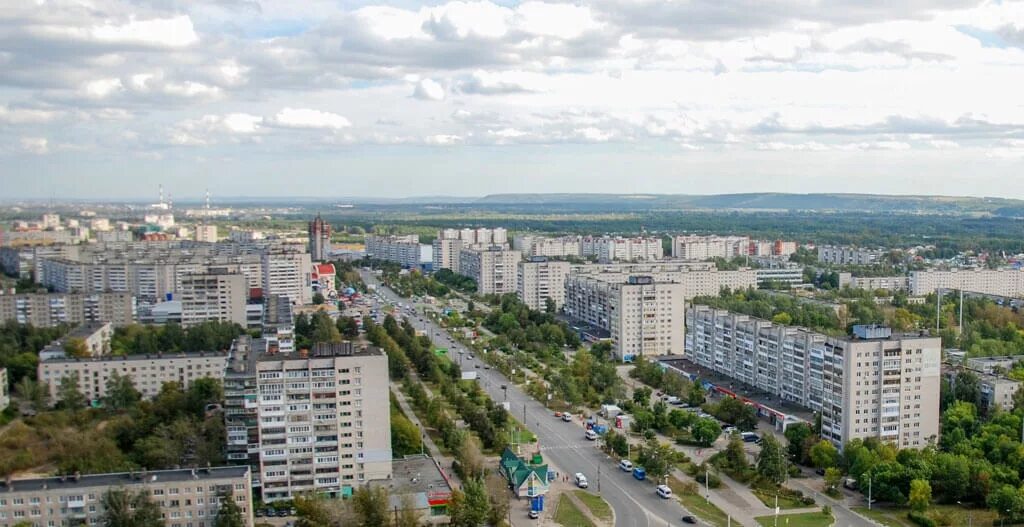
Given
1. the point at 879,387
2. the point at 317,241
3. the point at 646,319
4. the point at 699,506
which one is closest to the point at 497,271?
the point at 317,241

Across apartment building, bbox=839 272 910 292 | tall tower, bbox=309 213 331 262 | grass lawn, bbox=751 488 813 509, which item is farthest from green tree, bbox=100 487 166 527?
tall tower, bbox=309 213 331 262

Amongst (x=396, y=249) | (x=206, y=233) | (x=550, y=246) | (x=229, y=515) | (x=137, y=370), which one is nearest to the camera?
(x=229, y=515)

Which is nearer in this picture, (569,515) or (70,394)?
(569,515)

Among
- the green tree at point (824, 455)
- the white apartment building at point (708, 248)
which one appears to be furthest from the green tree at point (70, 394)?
the white apartment building at point (708, 248)

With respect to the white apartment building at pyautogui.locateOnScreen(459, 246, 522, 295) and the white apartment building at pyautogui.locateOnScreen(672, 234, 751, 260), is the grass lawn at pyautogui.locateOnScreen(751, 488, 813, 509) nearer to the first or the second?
the white apartment building at pyautogui.locateOnScreen(459, 246, 522, 295)

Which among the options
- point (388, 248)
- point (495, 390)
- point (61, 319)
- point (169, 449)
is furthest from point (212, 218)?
point (169, 449)

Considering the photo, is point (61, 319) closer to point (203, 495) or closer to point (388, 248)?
point (203, 495)

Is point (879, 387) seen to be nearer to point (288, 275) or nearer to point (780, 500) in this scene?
point (780, 500)

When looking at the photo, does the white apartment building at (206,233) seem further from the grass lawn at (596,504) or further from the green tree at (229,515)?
the green tree at (229,515)
